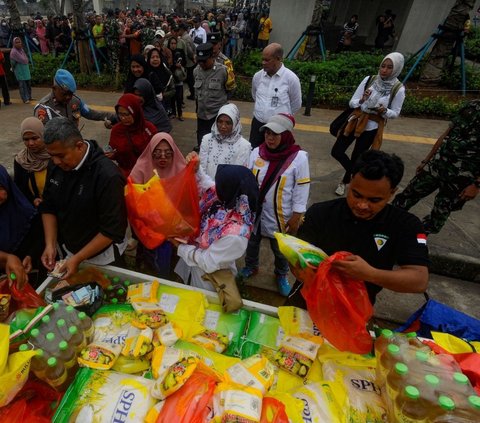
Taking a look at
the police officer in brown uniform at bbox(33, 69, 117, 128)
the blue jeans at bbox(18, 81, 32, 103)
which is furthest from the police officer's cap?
the blue jeans at bbox(18, 81, 32, 103)

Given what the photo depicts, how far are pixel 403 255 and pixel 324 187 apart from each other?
357 cm

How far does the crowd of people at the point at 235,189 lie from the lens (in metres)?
1.65

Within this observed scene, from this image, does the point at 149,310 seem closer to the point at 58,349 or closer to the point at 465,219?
the point at 58,349

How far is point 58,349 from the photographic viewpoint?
4.74 ft

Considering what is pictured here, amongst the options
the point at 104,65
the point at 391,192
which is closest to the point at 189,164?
the point at 391,192

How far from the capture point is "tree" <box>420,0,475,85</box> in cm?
827

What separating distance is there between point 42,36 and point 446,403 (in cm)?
1875

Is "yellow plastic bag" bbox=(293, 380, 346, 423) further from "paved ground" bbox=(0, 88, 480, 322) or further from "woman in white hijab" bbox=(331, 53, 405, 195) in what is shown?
"woman in white hijab" bbox=(331, 53, 405, 195)

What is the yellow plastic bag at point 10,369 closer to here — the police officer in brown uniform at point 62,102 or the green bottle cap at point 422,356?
the green bottle cap at point 422,356

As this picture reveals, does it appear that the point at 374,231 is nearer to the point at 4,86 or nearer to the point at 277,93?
the point at 277,93

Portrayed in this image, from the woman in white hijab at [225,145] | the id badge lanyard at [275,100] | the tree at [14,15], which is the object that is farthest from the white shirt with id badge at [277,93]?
the tree at [14,15]

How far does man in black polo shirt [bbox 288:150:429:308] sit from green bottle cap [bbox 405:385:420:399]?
0.48 m

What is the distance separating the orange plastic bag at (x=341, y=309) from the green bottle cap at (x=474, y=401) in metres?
0.47

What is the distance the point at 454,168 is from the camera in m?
3.11
